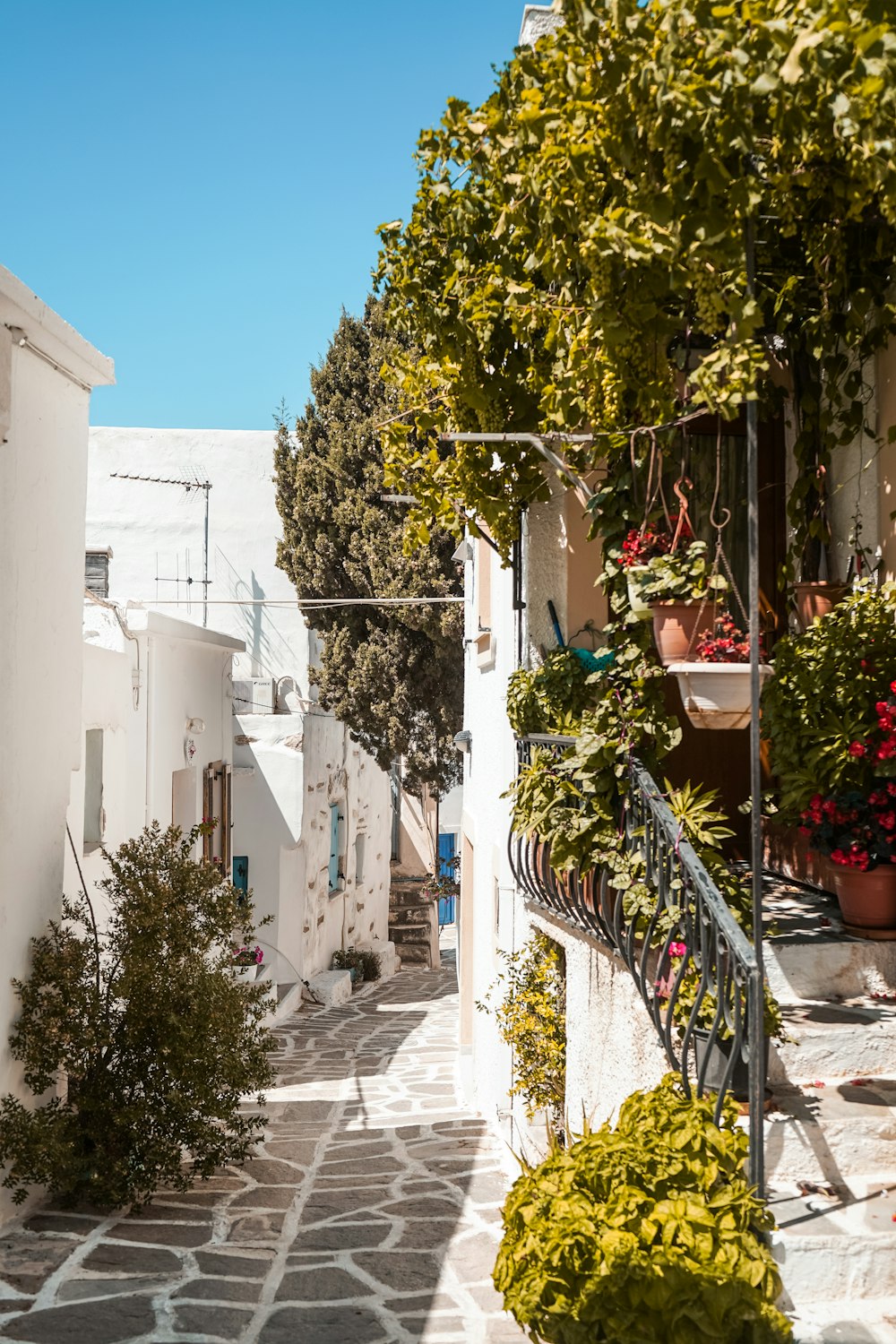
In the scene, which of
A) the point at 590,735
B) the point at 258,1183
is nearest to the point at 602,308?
the point at 590,735

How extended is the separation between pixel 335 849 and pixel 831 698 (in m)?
15.9

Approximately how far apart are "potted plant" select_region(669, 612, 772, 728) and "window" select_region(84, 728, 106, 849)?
685 centimetres

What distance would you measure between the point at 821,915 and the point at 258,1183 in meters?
4.02

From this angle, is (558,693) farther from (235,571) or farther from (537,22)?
(235,571)

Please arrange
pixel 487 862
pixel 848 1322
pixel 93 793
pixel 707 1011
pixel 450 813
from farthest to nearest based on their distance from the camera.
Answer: pixel 450 813 → pixel 93 793 → pixel 487 862 → pixel 707 1011 → pixel 848 1322

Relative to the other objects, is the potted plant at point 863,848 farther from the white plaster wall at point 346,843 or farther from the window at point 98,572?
the white plaster wall at point 346,843

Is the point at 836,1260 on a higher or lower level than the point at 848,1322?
higher

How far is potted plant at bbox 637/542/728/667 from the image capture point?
492 centimetres

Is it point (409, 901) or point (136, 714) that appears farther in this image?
point (409, 901)

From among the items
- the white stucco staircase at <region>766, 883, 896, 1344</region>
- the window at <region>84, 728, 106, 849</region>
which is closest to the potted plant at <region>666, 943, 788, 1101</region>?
the white stucco staircase at <region>766, 883, 896, 1344</region>

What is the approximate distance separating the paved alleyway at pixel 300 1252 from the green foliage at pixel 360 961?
10.2 metres

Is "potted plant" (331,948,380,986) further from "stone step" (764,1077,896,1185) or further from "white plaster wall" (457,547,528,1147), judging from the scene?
"stone step" (764,1077,896,1185)

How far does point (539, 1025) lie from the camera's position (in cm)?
711

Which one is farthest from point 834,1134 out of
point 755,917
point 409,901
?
point 409,901
